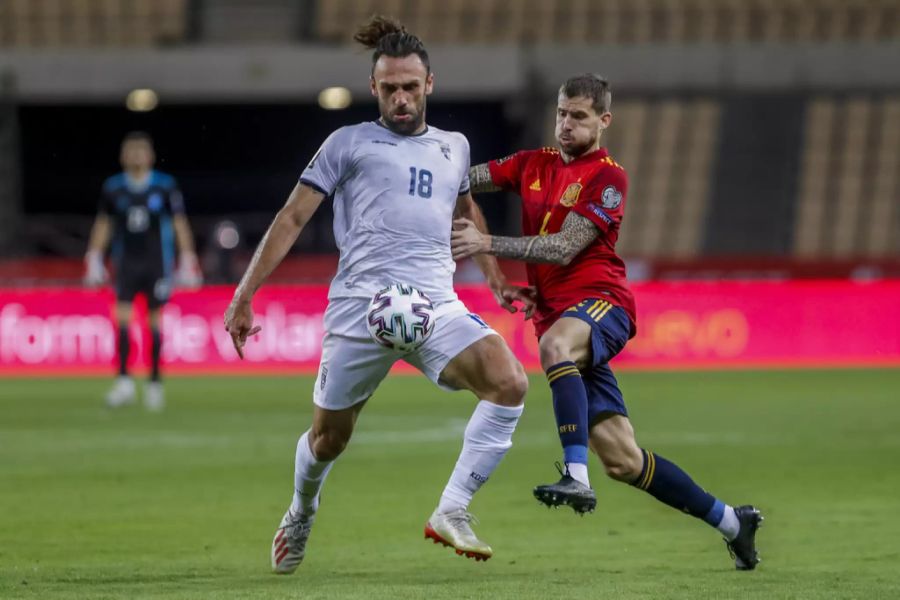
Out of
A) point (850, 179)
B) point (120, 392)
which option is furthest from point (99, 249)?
point (850, 179)

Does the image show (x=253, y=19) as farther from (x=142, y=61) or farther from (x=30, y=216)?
(x=30, y=216)

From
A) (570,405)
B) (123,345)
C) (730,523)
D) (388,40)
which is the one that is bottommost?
(123,345)

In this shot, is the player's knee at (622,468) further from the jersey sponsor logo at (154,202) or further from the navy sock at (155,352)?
the jersey sponsor logo at (154,202)

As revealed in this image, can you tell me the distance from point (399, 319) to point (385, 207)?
465 millimetres

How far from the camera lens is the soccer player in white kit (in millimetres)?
6289

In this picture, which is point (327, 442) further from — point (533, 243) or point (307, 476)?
point (533, 243)

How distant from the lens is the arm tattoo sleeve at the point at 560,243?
6543 millimetres

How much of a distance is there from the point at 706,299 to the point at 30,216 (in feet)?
41.3

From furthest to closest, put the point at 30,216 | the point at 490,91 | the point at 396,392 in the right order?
1. the point at 30,216
2. the point at 490,91
3. the point at 396,392

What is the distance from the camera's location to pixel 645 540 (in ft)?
25.4

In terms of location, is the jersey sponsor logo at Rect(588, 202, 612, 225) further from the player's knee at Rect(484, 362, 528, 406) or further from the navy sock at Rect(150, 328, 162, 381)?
the navy sock at Rect(150, 328, 162, 381)

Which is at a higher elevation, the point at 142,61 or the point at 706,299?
the point at 142,61

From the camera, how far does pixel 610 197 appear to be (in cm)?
672

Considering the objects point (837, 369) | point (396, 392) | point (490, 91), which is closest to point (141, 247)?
point (396, 392)
